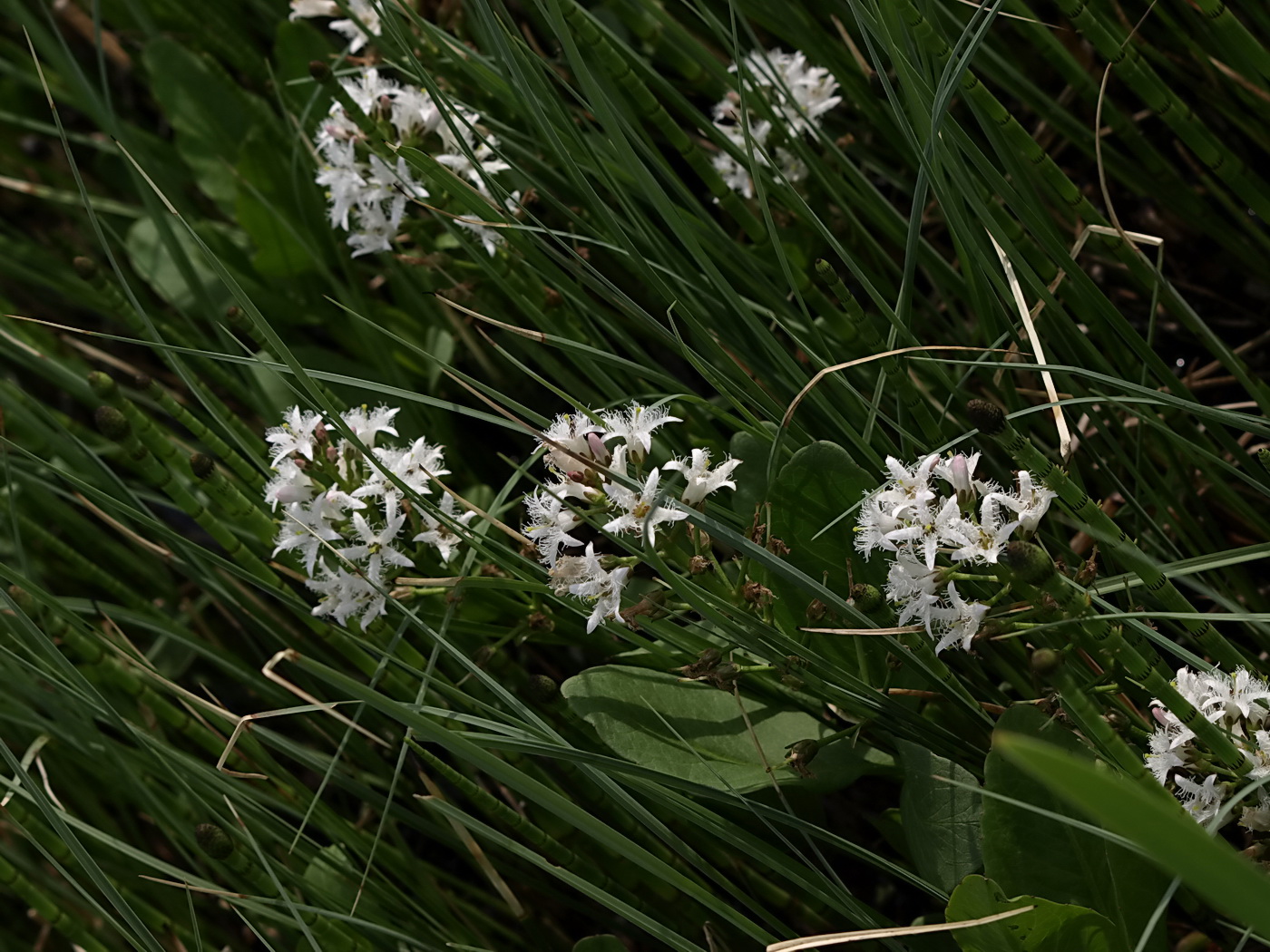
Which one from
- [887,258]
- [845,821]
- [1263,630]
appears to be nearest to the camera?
[1263,630]

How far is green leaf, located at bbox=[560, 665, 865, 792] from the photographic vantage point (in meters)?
1.26

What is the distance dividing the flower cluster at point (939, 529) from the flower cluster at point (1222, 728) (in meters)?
0.21

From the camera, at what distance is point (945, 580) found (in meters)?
1.08

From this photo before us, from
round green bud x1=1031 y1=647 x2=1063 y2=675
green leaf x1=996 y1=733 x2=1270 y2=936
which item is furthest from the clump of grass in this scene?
green leaf x1=996 y1=733 x2=1270 y2=936

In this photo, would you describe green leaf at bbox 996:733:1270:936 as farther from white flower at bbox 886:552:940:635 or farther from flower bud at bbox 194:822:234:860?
flower bud at bbox 194:822:234:860

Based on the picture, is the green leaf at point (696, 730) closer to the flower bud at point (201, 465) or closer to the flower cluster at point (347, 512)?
the flower cluster at point (347, 512)

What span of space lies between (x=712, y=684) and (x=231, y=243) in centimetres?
157

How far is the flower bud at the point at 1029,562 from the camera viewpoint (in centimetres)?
85

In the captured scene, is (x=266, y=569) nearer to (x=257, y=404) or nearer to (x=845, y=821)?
(x=257, y=404)

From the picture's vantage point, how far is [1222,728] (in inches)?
41.5

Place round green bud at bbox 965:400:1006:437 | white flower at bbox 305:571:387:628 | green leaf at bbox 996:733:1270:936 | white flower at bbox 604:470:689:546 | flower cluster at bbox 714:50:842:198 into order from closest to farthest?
green leaf at bbox 996:733:1270:936
round green bud at bbox 965:400:1006:437
white flower at bbox 604:470:689:546
white flower at bbox 305:571:387:628
flower cluster at bbox 714:50:842:198

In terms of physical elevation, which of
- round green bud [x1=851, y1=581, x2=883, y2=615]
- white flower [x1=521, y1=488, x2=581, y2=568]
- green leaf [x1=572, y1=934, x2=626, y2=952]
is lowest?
green leaf [x1=572, y1=934, x2=626, y2=952]

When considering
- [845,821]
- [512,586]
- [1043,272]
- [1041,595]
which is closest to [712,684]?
[512,586]

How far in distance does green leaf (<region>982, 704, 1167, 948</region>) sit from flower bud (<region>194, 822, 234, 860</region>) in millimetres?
878
